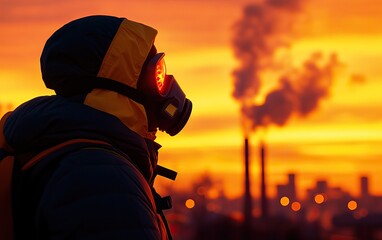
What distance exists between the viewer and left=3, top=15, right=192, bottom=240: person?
238 centimetres

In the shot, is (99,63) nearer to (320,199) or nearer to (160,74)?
(160,74)

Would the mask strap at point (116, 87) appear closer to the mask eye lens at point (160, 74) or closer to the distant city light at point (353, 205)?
the mask eye lens at point (160, 74)

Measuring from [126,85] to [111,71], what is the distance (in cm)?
7

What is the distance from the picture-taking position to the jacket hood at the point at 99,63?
2.69 meters

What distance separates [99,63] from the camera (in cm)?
271

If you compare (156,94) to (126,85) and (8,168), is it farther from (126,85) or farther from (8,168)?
(8,168)

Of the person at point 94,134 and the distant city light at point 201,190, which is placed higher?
the person at point 94,134

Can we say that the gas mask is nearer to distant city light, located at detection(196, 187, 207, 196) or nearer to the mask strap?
the mask strap

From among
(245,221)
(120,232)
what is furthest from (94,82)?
(245,221)

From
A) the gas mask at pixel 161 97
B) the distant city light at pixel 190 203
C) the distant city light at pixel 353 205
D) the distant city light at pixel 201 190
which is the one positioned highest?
the gas mask at pixel 161 97

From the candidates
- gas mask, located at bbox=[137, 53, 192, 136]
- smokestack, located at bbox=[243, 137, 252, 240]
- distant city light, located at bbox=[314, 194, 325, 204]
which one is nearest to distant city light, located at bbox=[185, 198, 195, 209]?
distant city light, located at bbox=[314, 194, 325, 204]

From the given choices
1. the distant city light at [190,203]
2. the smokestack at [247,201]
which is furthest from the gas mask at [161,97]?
the distant city light at [190,203]

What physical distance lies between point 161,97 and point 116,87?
27cm

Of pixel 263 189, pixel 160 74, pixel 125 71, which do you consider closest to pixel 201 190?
pixel 263 189
